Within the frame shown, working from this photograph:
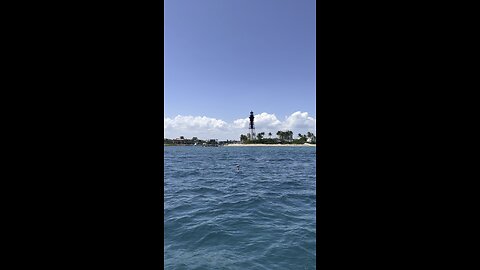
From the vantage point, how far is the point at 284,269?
5.48 m
